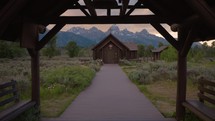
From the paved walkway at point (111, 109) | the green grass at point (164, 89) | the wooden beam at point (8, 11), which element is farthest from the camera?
the green grass at point (164, 89)

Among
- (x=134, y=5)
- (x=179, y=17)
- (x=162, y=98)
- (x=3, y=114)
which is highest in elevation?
(x=134, y=5)

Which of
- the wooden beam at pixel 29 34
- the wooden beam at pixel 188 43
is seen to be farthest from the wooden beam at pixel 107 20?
the wooden beam at pixel 188 43

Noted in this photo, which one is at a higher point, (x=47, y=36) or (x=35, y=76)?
(x=47, y=36)

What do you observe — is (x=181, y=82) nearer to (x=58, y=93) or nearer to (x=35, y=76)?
(x=35, y=76)

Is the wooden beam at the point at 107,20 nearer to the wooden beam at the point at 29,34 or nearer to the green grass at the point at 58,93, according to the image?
the wooden beam at the point at 29,34

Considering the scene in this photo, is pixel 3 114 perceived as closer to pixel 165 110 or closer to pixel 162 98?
pixel 165 110

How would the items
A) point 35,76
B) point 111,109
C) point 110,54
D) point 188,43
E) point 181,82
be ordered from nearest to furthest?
point 188,43
point 181,82
point 35,76
point 111,109
point 110,54

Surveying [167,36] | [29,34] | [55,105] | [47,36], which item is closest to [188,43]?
[167,36]

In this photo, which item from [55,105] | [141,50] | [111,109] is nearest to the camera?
[111,109]

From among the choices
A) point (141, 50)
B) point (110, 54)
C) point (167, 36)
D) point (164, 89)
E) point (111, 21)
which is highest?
point (111, 21)

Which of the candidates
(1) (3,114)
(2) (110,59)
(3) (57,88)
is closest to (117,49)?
(2) (110,59)

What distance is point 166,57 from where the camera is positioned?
45.3m

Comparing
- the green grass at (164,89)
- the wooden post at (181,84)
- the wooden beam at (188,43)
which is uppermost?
the wooden beam at (188,43)

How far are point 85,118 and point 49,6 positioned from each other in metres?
3.92
